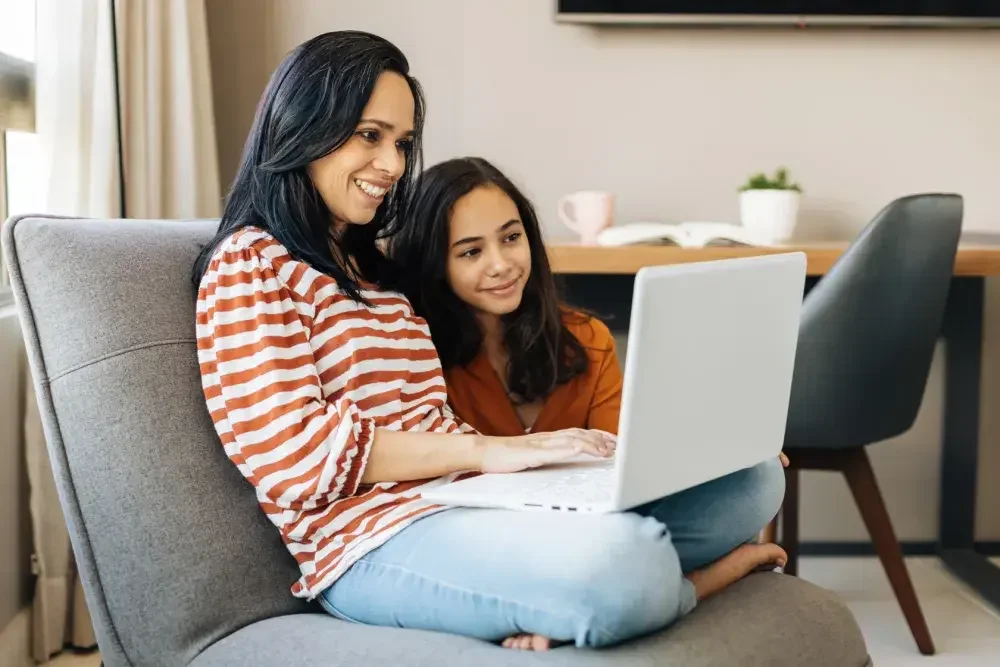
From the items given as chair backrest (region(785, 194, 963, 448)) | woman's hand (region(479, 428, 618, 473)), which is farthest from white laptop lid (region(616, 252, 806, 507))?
chair backrest (region(785, 194, 963, 448))

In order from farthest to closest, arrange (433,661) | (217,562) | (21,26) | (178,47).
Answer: (178,47), (21,26), (217,562), (433,661)

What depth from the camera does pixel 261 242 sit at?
1.27 metres

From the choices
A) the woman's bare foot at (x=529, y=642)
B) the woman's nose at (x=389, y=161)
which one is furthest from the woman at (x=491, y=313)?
the woman's bare foot at (x=529, y=642)

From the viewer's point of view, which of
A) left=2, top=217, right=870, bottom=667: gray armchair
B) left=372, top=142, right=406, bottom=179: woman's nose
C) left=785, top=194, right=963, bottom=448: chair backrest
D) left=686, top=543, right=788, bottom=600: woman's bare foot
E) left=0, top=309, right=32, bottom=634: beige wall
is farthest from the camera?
left=785, top=194, right=963, bottom=448: chair backrest

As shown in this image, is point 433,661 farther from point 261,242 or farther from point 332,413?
point 261,242

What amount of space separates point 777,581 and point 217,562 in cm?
63

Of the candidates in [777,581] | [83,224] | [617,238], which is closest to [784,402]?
[777,581]

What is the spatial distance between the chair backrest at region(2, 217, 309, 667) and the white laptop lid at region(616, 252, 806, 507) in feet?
1.46

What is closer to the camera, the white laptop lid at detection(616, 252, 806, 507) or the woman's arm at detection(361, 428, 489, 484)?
the white laptop lid at detection(616, 252, 806, 507)

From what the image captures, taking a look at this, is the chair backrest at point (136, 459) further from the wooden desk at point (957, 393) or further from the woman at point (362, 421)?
the wooden desk at point (957, 393)

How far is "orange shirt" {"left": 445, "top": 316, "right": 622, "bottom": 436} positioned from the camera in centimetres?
158

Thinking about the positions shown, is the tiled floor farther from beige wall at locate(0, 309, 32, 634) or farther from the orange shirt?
the orange shirt

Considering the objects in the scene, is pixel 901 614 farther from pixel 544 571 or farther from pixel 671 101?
pixel 544 571

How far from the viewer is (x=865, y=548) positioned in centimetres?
267
